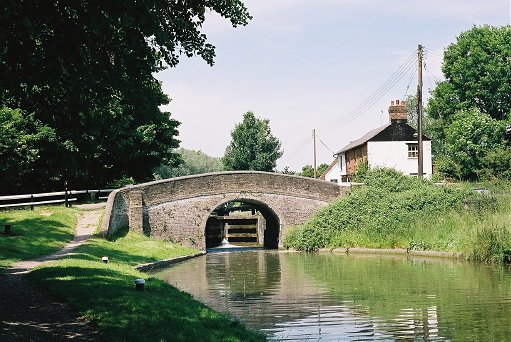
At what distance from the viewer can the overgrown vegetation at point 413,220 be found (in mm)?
22031

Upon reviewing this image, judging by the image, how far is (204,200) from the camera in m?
33.8

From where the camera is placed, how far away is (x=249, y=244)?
148ft

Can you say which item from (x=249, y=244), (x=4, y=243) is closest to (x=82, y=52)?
(x=4, y=243)

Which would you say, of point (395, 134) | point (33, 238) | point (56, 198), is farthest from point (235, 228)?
point (33, 238)

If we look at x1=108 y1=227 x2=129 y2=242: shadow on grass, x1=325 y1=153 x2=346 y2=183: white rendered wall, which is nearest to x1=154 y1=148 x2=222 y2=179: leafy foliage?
x1=325 y1=153 x2=346 y2=183: white rendered wall

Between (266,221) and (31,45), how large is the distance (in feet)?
101

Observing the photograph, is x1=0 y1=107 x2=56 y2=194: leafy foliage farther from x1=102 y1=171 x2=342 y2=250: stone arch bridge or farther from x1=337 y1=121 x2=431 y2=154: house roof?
x1=337 y1=121 x2=431 y2=154: house roof

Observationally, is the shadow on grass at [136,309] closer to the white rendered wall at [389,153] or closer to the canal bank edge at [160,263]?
the canal bank edge at [160,263]

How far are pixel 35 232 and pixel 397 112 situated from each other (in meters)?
35.2

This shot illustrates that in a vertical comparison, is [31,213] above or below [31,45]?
below

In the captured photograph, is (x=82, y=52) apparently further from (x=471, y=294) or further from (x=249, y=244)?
(x=249, y=244)

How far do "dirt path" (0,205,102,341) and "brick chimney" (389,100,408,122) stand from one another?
1646 inches

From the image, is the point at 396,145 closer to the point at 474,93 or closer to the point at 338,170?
the point at 474,93

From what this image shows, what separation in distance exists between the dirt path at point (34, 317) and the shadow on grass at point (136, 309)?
0.82 ft
